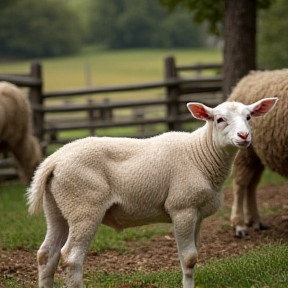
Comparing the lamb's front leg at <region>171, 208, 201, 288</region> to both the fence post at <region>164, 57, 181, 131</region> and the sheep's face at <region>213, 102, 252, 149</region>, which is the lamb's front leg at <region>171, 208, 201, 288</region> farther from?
the fence post at <region>164, 57, 181, 131</region>

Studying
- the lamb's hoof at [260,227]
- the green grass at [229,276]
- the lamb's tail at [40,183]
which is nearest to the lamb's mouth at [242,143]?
the green grass at [229,276]

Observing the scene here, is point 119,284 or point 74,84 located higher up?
point 119,284

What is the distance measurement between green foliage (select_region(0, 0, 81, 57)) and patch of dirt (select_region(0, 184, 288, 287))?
44.2m

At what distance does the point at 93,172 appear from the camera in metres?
5.50

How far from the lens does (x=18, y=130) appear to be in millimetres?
10930

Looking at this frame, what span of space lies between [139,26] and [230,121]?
57.6 meters

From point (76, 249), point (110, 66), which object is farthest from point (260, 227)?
point (110, 66)

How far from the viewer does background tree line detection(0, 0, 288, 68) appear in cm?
5325

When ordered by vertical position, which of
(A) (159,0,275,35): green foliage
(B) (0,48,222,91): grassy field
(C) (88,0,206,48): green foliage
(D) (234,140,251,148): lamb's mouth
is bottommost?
(B) (0,48,222,91): grassy field

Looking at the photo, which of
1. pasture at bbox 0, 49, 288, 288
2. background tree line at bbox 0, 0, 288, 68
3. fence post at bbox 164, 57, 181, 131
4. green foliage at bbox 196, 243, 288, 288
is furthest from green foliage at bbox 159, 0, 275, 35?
background tree line at bbox 0, 0, 288, 68

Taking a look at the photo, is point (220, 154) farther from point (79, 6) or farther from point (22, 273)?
point (79, 6)

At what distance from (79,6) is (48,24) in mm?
14821

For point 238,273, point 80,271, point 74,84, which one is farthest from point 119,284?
point 74,84

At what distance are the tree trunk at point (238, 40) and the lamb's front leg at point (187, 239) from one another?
193 inches
